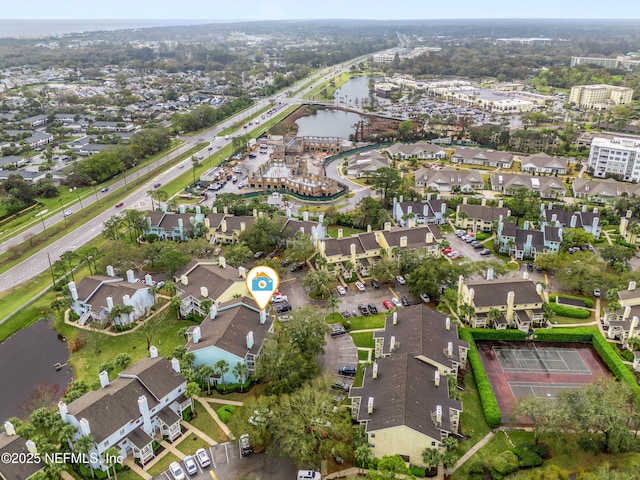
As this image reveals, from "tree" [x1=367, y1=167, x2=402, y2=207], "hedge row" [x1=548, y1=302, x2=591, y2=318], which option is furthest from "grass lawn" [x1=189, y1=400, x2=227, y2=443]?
"tree" [x1=367, y1=167, x2=402, y2=207]

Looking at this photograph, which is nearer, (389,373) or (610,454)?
(610,454)

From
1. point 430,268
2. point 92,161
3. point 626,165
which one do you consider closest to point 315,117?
point 92,161

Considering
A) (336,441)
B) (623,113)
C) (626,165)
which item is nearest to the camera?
(336,441)

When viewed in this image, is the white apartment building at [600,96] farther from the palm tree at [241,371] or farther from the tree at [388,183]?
the palm tree at [241,371]

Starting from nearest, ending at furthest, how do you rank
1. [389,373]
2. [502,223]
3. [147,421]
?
1. [147,421]
2. [389,373]
3. [502,223]

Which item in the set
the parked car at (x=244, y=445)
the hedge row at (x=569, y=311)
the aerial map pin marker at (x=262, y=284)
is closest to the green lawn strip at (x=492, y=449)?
the parked car at (x=244, y=445)

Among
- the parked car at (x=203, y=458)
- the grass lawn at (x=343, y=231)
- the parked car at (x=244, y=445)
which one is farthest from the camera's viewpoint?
the grass lawn at (x=343, y=231)

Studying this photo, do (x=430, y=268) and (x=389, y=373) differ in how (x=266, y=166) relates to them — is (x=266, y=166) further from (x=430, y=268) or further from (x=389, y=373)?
(x=389, y=373)
